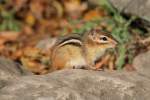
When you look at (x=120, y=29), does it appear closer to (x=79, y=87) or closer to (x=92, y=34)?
(x=92, y=34)

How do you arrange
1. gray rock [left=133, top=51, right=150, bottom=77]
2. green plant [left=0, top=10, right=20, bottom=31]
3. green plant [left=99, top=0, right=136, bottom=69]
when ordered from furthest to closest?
green plant [left=0, top=10, right=20, bottom=31]
green plant [left=99, top=0, right=136, bottom=69]
gray rock [left=133, top=51, right=150, bottom=77]

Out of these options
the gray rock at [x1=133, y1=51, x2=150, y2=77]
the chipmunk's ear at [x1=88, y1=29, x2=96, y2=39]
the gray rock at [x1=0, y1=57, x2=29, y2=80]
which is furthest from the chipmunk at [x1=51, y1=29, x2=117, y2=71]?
the gray rock at [x1=133, y1=51, x2=150, y2=77]

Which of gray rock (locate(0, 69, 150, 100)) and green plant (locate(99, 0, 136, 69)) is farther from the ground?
green plant (locate(99, 0, 136, 69))

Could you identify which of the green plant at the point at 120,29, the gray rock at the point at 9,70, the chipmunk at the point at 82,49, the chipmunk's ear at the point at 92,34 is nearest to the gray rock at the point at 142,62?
the green plant at the point at 120,29

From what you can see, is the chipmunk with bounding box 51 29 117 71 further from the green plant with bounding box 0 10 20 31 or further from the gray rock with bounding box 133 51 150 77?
the green plant with bounding box 0 10 20 31

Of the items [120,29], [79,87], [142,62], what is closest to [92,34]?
[142,62]

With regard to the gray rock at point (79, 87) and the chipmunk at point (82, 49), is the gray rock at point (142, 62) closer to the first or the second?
the chipmunk at point (82, 49)

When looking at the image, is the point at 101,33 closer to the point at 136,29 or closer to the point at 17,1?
the point at 136,29
